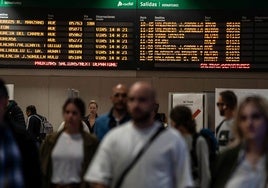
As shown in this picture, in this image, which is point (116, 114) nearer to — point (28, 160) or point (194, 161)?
point (194, 161)

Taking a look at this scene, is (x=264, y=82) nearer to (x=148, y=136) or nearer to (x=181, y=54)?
(x=181, y=54)

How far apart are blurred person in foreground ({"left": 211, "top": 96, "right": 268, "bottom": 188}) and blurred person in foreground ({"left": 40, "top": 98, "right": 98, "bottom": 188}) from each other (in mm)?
1399

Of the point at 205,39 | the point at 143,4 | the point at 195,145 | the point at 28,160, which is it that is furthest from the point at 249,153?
the point at 143,4

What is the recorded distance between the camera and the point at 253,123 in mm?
3434

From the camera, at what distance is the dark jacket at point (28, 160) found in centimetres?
353

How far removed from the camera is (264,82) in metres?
9.88

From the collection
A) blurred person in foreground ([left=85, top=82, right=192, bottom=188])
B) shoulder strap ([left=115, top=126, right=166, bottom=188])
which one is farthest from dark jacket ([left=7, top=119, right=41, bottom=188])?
shoulder strap ([left=115, top=126, right=166, bottom=188])

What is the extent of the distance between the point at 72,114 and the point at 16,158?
1.71m

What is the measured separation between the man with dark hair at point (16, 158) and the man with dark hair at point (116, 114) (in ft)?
4.60

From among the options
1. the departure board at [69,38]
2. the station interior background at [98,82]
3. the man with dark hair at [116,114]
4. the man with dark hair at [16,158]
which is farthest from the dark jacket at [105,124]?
the station interior background at [98,82]

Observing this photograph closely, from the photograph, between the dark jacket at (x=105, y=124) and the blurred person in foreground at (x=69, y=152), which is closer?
the blurred person in foreground at (x=69, y=152)

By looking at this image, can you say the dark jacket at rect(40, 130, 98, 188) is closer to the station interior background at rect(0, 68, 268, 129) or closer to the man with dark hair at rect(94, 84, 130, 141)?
the man with dark hair at rect(94, 84, 130, 141)

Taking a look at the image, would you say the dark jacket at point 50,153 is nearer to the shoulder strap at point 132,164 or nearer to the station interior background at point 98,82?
the shoulder strap at point 132,164

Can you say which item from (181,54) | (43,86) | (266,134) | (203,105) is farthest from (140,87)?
(43,86)
